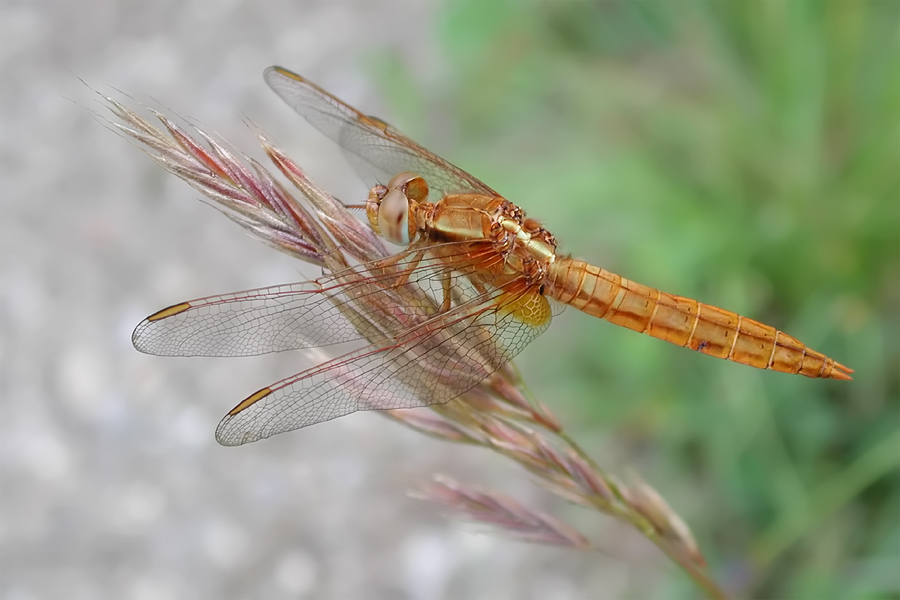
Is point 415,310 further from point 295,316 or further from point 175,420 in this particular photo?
point 175,420

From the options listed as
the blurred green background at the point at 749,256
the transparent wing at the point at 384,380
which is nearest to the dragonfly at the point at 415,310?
the transparent wing at the point at 384,380

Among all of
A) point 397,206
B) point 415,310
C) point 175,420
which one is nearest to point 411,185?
point 397,206

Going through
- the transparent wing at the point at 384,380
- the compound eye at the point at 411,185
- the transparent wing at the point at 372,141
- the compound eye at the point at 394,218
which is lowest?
the transparent wing at the point at 384,380

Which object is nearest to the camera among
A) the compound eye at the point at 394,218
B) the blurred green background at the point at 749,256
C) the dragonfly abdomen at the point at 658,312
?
the compound eye at the point at 394,218

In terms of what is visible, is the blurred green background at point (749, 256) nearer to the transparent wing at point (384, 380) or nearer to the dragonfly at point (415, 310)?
the dragonfly at point (415, 310)

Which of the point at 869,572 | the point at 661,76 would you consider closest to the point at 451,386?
the point at 869,572

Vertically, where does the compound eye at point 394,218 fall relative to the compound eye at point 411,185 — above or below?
Answer: below

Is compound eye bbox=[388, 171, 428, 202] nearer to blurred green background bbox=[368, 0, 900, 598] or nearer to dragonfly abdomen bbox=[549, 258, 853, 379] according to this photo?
dragonfly abdomen bbox=[549, 258, 853, 379]
